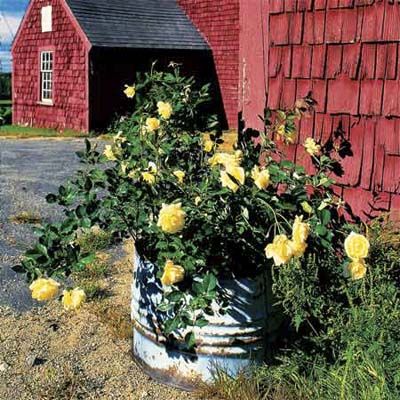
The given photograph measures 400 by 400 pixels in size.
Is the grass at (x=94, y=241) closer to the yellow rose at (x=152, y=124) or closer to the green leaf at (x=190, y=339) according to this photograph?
the yellow rose at (x=152, y=124)

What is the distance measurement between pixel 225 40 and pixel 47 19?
174 inches

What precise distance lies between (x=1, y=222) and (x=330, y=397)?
14.5 ft

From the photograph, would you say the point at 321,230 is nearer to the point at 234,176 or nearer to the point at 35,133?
the point at 234,176

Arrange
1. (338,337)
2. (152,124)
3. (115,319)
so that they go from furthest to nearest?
(115,319) → (152,124) → (338,337)

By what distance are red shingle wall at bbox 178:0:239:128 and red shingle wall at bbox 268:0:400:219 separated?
1177 centimetres

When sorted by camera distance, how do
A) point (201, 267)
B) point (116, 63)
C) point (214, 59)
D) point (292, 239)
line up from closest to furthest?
point (292, 239) → point (201, 267) → point (116, 63) → point (214, 59)

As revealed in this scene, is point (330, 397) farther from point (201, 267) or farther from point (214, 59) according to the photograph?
point (214, 59)

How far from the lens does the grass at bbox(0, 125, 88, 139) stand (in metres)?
15.6

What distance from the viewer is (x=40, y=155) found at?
12031 mm

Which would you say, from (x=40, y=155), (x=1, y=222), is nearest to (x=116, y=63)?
(x=40, y=155)

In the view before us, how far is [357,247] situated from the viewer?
2.56 m

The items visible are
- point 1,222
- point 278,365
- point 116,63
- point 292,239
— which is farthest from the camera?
point 116,63

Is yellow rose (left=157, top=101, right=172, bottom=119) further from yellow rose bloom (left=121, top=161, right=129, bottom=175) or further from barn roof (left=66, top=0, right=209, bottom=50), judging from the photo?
barn roof (left=66, top=0, right=209, bottom=50)

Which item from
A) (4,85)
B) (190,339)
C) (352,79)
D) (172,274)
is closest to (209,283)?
(172,274)
